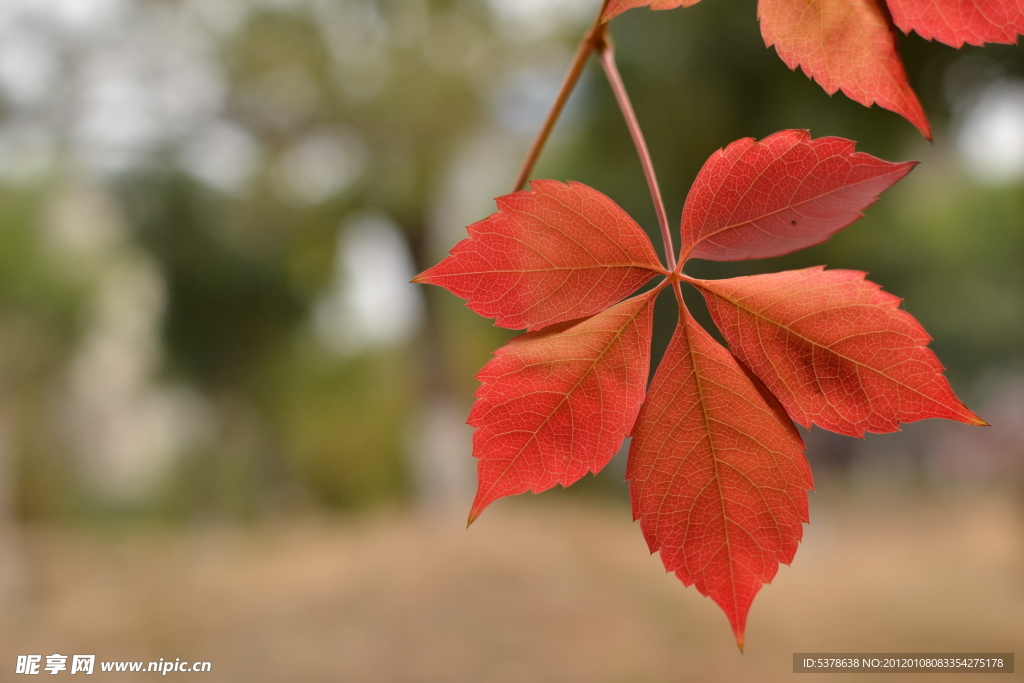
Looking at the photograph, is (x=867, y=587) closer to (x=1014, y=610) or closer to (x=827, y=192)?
(x=1014, y=610)

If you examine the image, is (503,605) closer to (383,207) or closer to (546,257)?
(546,257)

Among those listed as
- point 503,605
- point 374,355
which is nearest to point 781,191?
point 503,605

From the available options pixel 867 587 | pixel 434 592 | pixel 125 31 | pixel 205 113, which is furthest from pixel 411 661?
pixel 125 31

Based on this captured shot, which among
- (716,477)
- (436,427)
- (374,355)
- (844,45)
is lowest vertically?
(716,477)

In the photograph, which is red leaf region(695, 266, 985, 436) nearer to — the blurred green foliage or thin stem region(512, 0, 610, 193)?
thin stem region(512, 0, 610, 193)

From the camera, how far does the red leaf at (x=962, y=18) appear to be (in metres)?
0.17

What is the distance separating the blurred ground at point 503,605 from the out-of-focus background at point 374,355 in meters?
0.02

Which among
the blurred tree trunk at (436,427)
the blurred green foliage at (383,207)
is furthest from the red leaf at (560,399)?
the blurred tree trunk at (436,427)

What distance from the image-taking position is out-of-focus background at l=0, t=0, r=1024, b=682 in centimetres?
206

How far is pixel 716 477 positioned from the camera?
0.17 meters

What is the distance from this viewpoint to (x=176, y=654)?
7.04ft

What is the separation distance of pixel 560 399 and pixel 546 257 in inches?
1.5

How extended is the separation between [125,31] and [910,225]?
405 centimetres

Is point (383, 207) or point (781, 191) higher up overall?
point (383, 207)
